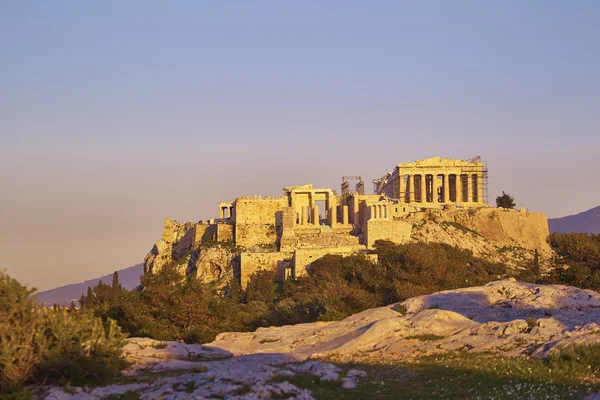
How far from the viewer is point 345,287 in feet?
135

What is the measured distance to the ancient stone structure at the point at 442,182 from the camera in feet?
236

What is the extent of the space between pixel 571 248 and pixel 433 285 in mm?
18455

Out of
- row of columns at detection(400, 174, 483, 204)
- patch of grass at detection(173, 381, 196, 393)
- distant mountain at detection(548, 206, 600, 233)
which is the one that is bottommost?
distant mountain at detection(548, 206, 600, 233)

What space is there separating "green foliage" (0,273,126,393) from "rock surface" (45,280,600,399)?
2.58 feet

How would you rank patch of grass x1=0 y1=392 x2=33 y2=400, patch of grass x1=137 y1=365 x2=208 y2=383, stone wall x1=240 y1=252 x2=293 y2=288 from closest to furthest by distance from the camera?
patch of grass x1=0 y1=392 x2=33 y2=400
patch of grass x1=137 y1=365 x2=208 y2=383
stone wall x1=240 y1=252 x2=293 y2=288

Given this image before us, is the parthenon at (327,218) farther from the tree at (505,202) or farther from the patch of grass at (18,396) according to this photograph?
the patch of grass at (18,396)

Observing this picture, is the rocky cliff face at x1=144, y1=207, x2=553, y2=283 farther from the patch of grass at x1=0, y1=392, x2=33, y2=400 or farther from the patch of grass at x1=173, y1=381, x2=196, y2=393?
the patch of grass at x1=0, y1=392, x2=33, y2=400

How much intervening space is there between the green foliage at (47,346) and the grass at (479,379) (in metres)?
3.83

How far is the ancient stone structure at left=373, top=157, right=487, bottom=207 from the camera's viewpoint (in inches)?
2835

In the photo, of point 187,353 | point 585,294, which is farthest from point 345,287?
point 187,353

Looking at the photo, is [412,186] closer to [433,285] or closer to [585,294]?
[433,285]

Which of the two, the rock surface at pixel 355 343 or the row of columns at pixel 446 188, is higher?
the row of columns at pixel 446 188

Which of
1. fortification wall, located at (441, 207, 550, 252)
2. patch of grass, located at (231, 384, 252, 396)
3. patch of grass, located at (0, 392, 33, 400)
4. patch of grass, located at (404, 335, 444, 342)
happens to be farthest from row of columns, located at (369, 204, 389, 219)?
patch of grass, located at (0, 392, 33, 400)

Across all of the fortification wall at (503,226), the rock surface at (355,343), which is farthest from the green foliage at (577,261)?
the rock surface at (355,343)
